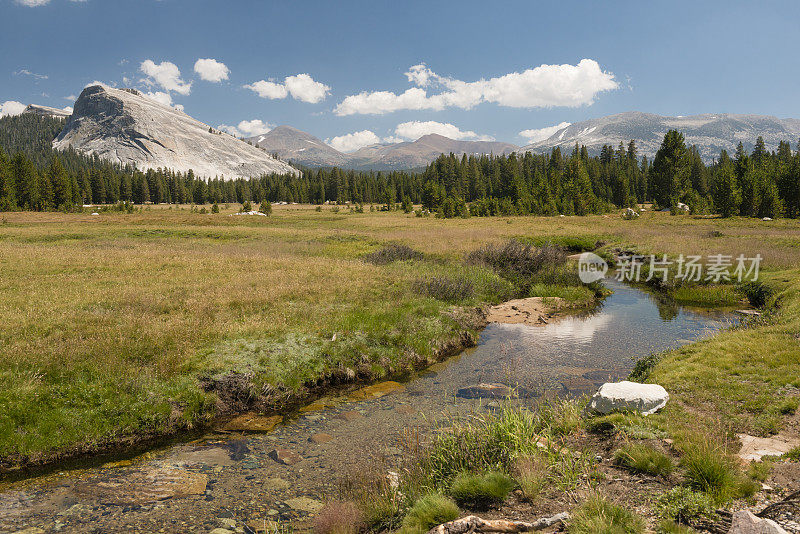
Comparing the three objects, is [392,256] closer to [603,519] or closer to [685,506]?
[685,506]

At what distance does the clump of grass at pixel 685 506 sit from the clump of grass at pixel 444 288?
1681 cm

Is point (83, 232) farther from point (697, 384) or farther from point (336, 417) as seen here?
point (697, 384)

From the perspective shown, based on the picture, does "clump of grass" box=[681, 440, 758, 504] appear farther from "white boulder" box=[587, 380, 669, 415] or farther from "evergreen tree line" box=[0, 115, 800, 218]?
"evergreen tree line" box=[0, 115, 800, 218]

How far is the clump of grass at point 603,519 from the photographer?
4891 millimetres

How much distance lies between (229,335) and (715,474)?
45.2 feet

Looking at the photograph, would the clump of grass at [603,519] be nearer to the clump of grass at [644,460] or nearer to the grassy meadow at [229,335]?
the clump of grass at [644,460]

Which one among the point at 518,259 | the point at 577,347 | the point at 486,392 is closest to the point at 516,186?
the point at 518,259

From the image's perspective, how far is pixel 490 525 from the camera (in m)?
5.45

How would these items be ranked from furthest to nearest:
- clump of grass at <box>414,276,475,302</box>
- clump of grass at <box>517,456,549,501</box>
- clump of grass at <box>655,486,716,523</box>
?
clump of grass at <box>414,276,475,302</box> < clump of grass at <box>517,456,549,501</box> < clump of grass at <box>655,486,716,523</box>

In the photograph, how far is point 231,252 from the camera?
114 ft

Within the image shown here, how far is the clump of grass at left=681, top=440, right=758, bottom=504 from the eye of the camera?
5.62 meters

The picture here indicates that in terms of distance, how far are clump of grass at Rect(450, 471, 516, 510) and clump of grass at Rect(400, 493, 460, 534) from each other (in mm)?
411

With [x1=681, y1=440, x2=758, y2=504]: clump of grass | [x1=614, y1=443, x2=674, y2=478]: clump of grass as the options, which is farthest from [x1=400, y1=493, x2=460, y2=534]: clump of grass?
[x1=681, y1=440, x2=758, y2=504]: clump of grass

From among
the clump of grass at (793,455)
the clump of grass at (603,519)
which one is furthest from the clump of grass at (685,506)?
the clump of grass at (793,455)
